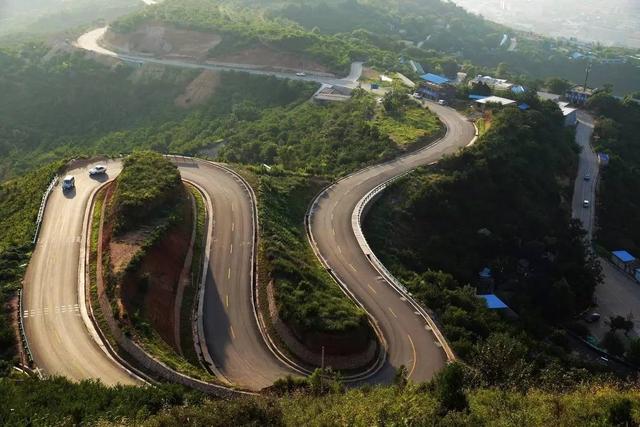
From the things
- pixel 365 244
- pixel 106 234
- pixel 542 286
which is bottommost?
pixel 542 286

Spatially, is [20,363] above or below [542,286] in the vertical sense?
above

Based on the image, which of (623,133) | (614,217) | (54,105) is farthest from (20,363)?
(623,133)

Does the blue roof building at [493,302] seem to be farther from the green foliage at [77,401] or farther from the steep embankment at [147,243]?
the green foliage at [77,401]

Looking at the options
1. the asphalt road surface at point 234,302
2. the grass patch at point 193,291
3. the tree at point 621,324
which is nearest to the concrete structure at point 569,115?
the tree at point 621,324

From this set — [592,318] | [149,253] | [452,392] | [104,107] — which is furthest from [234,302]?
[104,107]

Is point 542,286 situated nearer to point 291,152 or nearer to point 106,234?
point 291,152

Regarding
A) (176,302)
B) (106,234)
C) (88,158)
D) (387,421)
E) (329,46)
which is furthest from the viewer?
(329,46)

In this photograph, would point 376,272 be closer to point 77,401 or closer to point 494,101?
point 77,401
